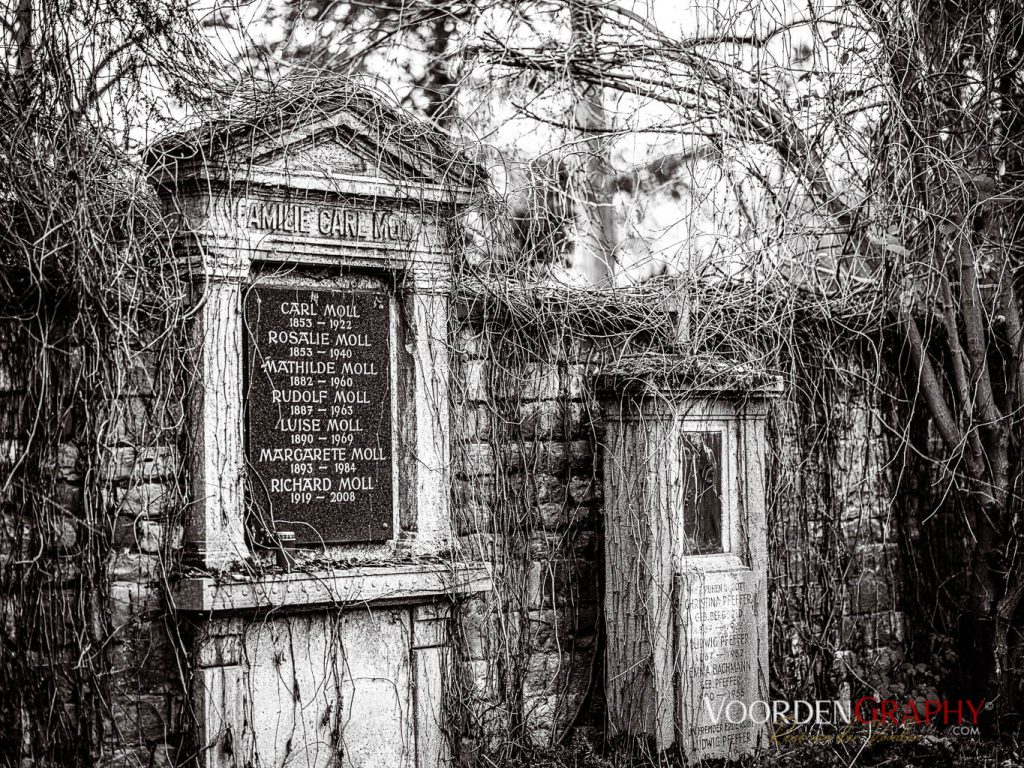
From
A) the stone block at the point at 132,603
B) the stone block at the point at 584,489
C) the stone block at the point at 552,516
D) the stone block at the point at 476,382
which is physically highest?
the stone block at the point at 476,382

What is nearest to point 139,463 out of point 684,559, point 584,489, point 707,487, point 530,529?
point 530,529

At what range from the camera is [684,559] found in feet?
18.9

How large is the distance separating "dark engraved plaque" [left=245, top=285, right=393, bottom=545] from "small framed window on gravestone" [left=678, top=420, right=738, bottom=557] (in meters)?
1.65

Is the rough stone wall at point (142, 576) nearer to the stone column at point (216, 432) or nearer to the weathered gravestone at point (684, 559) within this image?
the stone column at point (216, 432)

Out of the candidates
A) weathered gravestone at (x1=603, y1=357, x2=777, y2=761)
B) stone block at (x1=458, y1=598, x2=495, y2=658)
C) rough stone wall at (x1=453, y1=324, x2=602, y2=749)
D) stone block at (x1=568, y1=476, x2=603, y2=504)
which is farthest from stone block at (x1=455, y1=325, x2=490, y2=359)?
stone block at (x1=458, y1=598, x2=495, y2=658)

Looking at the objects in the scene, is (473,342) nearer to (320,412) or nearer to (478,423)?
(478,423)

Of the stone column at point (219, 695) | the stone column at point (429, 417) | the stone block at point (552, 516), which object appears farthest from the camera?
the stone block at point (552, 516)

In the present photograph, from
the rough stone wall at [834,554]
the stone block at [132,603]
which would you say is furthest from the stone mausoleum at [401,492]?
the rough stone wall at [834,554]

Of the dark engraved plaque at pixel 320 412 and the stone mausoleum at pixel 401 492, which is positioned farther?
the dark engraved plaque at pixel 320 412

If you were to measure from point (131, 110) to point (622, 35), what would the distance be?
345 centimetres

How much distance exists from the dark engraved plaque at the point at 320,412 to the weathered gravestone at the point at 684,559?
136 cm

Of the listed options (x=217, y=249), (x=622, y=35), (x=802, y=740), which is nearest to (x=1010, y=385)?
(x=802, y=740)

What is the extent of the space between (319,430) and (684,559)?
2089 millimetres

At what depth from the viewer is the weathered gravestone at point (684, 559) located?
567 centimetres
